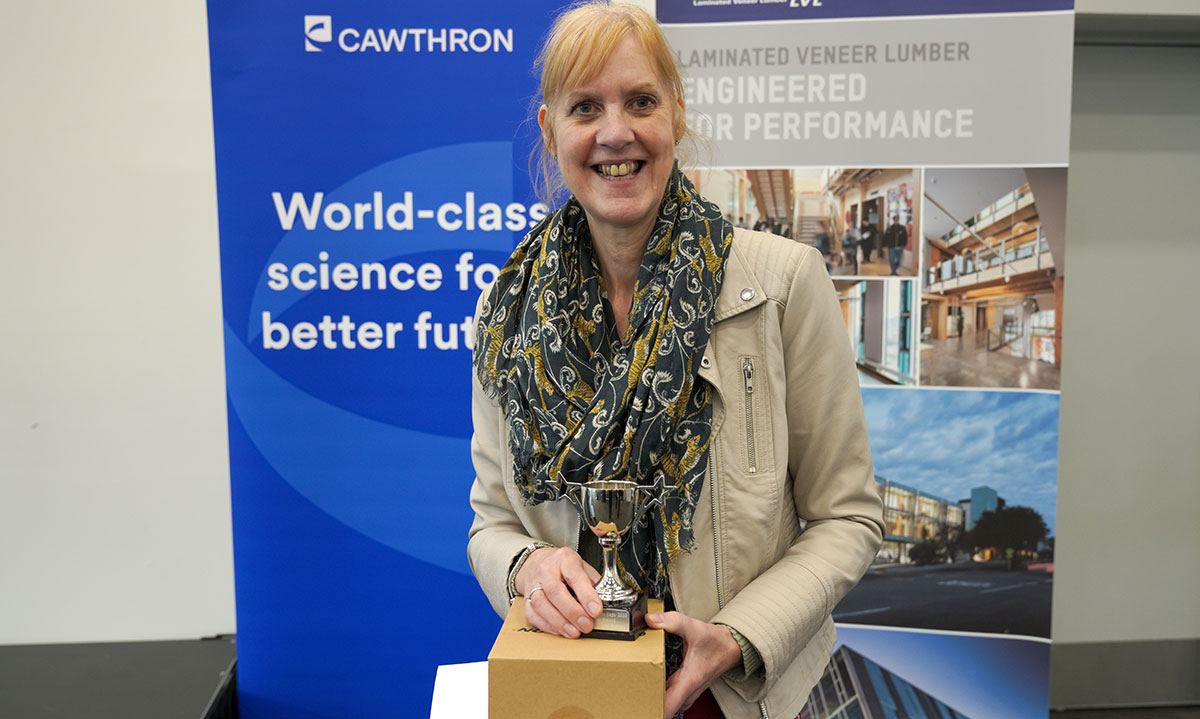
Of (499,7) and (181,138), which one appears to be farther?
(181,138)

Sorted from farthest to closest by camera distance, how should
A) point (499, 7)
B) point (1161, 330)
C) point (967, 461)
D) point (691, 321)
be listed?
point (1161, 330) → point (967, 461) → point (499, 7) → point (691, 321)

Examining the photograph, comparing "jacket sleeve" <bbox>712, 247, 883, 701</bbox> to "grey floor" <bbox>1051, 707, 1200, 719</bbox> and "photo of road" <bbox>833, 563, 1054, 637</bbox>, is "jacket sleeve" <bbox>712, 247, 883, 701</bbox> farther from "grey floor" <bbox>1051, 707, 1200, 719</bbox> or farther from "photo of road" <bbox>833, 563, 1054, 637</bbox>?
"grey floor" <bbox>1051, 707, 1200, 719</bbox>

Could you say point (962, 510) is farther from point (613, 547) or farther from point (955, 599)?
point (613, 547)

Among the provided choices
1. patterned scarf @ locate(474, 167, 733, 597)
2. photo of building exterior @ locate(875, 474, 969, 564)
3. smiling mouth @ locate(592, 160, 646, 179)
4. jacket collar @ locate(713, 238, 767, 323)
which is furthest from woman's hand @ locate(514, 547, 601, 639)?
photo of building exterior @ locate(875, 474, 969, 564)

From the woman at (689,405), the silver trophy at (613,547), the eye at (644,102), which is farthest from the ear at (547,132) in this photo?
the silver trophy at (613,547)

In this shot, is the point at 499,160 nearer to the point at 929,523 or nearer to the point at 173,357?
the point at 173,357

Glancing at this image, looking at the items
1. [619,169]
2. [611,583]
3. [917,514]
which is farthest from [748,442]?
[917,514]

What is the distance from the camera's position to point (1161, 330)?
358 centimetres

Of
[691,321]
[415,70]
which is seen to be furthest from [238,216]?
[691,321]

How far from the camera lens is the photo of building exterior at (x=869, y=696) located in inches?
106

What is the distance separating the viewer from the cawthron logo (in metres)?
2.45

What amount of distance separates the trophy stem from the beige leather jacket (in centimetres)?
18

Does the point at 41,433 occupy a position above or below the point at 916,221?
below

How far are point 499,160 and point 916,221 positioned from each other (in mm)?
1235
